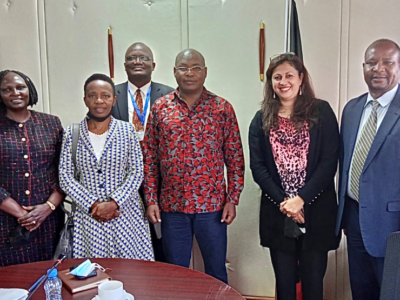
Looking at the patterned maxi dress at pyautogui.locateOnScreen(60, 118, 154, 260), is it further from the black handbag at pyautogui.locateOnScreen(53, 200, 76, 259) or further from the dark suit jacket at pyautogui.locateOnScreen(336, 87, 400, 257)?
the dark suit jacket at pyautogui.locateOnScreen(336, 87, 400, 257)

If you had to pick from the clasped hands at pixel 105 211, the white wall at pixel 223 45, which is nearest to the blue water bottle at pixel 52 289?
the clasped hands at pixel 105 211

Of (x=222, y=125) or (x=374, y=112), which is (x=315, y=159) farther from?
(x=222, y=125)

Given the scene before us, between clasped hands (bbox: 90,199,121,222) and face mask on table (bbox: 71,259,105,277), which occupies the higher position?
clasped hands (bbox: 90,199,121,222)

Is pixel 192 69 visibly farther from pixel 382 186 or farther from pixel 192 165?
pixel 382 186

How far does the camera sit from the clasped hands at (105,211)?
6.82 ft

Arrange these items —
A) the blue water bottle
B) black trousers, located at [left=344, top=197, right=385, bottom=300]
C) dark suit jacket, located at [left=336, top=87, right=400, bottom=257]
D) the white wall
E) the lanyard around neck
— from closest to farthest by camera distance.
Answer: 1. the blue water bottle
2. dark suit jacket, located at [left=336, top=87, right=400, bottom=257]
3. black trousers, located at [left=344, top=197, right=385, bottom=300]
4. the lanyard around neck
5. the white wall

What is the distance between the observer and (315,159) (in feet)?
6.87

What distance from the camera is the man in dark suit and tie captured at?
1892 mm

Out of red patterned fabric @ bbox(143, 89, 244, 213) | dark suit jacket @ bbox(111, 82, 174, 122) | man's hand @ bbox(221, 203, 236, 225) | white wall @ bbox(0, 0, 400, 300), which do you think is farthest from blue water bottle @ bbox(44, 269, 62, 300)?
white wall @ bbox(0, 0, 400, 300)

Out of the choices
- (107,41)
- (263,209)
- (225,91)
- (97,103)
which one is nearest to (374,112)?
(263,209)

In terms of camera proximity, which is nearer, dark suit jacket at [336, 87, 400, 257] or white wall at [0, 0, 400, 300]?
dark suit jacket at [336, 87, 400, 257]

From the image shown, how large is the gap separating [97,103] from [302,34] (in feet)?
5.08

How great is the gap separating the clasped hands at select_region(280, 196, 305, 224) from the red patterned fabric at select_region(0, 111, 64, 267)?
1.31 meters

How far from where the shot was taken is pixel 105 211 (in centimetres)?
208
